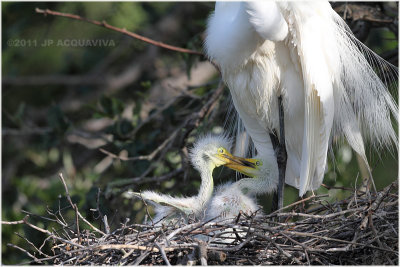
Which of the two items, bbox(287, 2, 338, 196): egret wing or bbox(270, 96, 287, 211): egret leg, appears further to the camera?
bbox(270, 96, 287, 211): egret leg

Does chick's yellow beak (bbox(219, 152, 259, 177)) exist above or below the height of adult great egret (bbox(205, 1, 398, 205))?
below

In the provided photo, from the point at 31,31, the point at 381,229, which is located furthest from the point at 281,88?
the point at 31,31

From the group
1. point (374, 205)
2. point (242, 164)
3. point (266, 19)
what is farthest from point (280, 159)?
point (266, 19)

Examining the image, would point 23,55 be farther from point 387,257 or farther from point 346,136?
point 387,257

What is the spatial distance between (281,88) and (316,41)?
0.27m

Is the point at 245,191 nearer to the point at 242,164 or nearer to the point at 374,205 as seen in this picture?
the point at 242,164

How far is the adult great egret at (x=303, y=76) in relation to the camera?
8.14 ft

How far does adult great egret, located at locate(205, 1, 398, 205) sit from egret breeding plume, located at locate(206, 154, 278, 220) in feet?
0.57

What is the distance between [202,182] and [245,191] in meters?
0.19

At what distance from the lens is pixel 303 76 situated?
8.34 ft

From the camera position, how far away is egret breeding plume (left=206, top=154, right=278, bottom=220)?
2.59m

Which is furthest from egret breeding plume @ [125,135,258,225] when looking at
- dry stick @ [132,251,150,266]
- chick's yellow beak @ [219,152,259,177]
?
dry stick @ [132,251,150,266]

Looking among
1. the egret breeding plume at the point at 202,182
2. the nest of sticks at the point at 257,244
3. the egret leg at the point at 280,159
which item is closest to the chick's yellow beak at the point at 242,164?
the egret breeding plume at the point at 202,182

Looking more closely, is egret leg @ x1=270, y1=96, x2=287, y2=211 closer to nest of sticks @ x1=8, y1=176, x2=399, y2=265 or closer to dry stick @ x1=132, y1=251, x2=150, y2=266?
nest of sticks @ x1=8, y1=176, x2=399, y2=265
